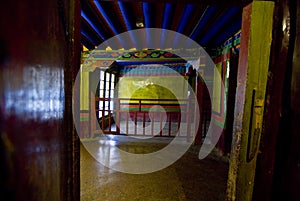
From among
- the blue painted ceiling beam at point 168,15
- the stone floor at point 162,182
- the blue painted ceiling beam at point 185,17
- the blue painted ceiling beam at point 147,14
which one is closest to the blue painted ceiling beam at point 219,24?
the blue painted ceiling beam at point 185,17

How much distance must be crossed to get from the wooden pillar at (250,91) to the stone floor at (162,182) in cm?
127

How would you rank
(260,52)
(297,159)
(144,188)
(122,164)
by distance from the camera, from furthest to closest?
1. (122,164)
2. (144,188)
3. (260,52)
4. (297,159)

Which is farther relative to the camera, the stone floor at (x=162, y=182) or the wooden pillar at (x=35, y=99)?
the stone floor at (x=162, y=182)

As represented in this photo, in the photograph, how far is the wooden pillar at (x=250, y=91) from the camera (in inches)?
35.7

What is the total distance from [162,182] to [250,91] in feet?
6.32

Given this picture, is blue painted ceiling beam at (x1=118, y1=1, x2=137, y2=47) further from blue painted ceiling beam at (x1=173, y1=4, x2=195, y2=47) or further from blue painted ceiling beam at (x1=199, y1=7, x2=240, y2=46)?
blue painted ceiling beam at (x1=199, y1=7, x2=240, y2=46)

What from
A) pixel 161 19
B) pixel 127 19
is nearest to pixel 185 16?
pixel 161 19

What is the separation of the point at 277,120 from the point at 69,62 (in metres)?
1.06

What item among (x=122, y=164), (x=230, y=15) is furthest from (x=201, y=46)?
(x=122, y=164)

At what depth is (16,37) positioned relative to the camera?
0.43 meters

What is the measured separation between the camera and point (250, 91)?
3.08 feet

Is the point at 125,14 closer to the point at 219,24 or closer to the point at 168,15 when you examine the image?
the point at 168,15

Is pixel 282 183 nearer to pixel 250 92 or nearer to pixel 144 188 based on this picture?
pixel 250 92

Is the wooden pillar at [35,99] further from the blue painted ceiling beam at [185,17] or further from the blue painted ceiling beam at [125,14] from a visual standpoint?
the blue painted ceiling beam at [185,17]
